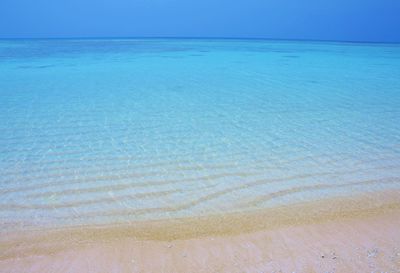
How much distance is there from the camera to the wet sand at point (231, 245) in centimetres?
284

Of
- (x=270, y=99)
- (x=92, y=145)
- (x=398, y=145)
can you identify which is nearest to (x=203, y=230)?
(x=92, y=145)

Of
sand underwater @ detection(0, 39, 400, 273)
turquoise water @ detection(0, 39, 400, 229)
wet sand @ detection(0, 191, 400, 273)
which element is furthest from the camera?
turquoise water @ detection(0, 39, 400, 229)

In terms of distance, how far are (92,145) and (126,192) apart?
6.56 feet

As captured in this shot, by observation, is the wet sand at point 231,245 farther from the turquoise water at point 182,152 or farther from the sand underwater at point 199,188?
the turquoise water at point 182,152

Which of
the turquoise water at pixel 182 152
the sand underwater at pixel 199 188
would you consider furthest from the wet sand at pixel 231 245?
the turquoise water at pixel 182 152

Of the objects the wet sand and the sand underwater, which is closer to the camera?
the wet sand

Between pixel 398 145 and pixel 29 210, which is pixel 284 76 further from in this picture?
pixel 29 210

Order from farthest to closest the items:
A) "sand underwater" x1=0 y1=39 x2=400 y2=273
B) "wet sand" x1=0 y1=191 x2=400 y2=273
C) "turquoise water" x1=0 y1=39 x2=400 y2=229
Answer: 1. "turquoise water" x1=0 y1=39 x2=400 y2=229
2. "sand underwater" x1=0 y1=39 x2=400 y2=273
3. "wet sand" x1=0 y1=191 x2=400 y2=273

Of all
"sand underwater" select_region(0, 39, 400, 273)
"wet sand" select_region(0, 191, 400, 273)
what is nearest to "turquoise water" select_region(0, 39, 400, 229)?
"sand underwater" select_region(0, 39, 400, 273)

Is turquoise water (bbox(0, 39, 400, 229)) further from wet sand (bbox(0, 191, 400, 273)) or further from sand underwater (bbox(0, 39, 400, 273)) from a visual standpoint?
wet sand (bbox(0, 191, 400, 273))

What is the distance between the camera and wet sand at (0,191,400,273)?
284 cm

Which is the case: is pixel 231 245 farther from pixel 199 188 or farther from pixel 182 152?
pixel 182 152

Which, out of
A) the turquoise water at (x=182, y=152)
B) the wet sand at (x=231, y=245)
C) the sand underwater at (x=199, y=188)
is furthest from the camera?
the turquoise water at (x=182, y=152)

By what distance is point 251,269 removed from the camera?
110 inches
